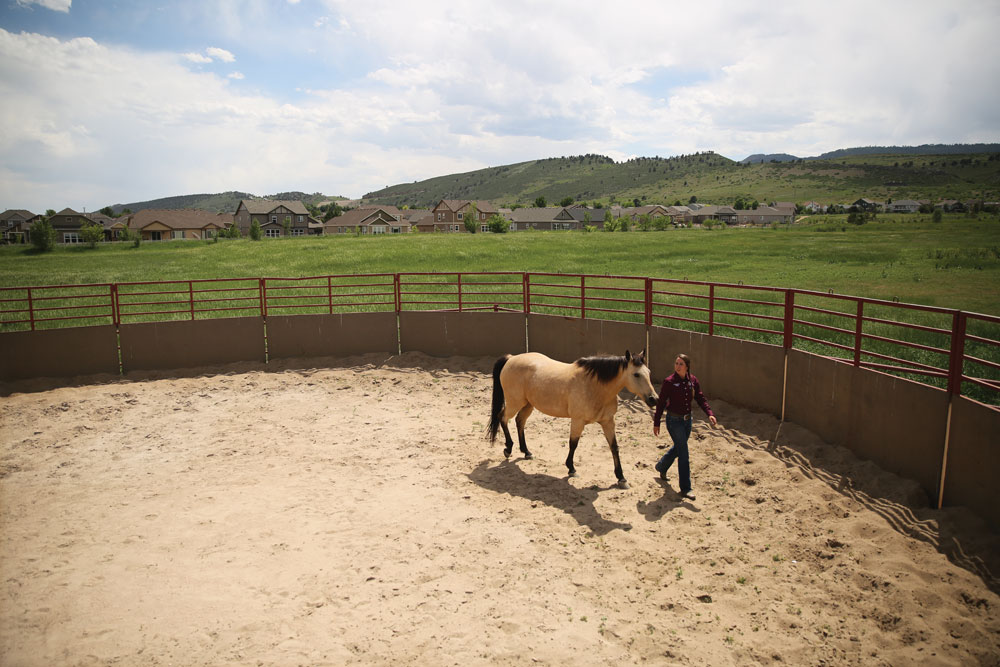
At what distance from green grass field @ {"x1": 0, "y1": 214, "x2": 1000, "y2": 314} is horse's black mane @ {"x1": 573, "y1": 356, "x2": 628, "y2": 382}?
1247cm

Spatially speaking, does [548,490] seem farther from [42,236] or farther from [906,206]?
[906,206]

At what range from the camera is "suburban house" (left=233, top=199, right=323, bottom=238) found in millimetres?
103188

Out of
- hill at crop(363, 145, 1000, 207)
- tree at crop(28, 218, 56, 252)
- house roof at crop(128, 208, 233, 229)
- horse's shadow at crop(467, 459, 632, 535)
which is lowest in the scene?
horse's shadow at crop(467, 459, 632, 535)

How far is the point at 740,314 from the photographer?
297 inches

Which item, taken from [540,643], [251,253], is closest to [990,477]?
[540,643]

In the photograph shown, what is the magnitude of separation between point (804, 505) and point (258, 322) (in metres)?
11.8

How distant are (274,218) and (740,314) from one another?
109940 millimetres

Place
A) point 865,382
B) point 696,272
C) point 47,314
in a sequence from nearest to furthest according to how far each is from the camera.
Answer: point 865,382 → point 47,314 → point 696,272

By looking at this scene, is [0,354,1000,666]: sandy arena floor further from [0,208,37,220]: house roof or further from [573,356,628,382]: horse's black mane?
[0,208,37,220]: house roof

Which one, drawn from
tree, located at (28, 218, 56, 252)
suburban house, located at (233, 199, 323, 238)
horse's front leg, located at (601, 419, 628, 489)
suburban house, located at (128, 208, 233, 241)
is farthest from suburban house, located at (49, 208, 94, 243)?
horse's front leg, located at (601, 419, 628, 489)

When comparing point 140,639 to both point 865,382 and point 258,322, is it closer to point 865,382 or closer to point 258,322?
point 865,382

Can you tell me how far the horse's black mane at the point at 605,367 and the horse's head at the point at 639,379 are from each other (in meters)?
0.13

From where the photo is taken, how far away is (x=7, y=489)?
7.28 m

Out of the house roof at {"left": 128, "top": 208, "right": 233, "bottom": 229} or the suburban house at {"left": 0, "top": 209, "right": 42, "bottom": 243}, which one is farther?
the suburban house at {"left": 0, "top": 209, "right": 42, "bottom": 243}
